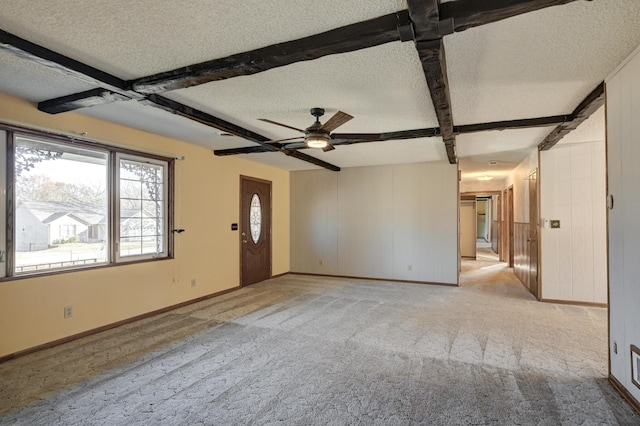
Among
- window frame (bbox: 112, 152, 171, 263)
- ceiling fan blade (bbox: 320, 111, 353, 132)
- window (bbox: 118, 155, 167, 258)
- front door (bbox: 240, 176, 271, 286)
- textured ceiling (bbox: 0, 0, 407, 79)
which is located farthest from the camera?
front door (bbox: 240, 176, 271, 286)

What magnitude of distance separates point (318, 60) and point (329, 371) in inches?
96.1

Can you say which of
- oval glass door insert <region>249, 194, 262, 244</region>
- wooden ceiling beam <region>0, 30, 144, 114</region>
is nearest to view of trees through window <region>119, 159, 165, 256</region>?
wooden ceiling beam <region>0, 30, 144, 114</region>

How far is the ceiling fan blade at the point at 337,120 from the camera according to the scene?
119 inches

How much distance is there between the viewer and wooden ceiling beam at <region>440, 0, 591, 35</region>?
1.55 meters

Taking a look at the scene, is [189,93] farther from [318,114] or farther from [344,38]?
[344,38]

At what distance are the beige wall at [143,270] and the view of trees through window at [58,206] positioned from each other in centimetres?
20

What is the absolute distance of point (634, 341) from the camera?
2266 mm

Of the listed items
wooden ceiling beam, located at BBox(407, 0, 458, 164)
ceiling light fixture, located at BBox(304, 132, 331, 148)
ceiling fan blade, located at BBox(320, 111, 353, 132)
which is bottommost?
ceiling light fixture, located at BBox(304, 132, 331, 148)

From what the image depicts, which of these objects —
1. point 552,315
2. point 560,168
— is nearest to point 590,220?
point 560,168

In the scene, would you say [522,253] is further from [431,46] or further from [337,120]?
[431,46]

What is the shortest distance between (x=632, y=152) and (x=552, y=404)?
181 cm

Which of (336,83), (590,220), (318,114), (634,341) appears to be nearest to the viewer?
(634,341)

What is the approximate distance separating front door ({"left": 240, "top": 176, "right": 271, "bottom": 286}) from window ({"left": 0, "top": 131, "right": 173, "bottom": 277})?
5.65 feet

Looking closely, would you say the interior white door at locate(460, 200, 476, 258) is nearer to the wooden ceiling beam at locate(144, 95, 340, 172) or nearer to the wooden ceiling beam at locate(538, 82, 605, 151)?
the wooden ceiling beam at locate(538, 82, 605, 151)
